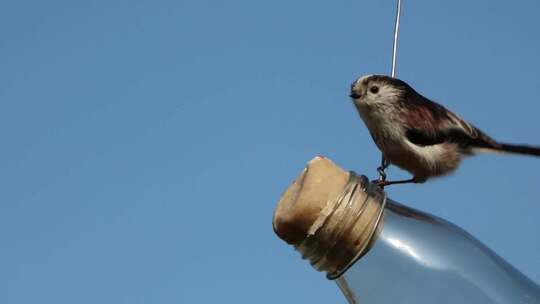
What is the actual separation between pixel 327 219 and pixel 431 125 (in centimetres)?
55

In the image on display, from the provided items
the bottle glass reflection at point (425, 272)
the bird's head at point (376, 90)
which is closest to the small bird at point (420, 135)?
the bird's head at point (376, 90)

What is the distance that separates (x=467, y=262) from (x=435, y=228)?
51 mm

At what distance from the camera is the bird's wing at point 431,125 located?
4.58 ft

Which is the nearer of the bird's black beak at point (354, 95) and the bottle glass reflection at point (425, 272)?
the bottle glass reflection at point (425, 272)

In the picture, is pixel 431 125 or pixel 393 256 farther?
pixel 431 125

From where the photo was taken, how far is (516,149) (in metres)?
1.42

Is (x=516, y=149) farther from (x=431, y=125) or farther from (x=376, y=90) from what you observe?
(x=376, y=90)

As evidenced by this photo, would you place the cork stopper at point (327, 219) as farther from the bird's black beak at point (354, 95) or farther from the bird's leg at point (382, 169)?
the bird's black beak at point (354, 95)

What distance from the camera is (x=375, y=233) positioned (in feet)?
3.03

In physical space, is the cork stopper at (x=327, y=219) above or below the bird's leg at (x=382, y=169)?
below

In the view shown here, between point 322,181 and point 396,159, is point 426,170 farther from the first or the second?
point 322,181

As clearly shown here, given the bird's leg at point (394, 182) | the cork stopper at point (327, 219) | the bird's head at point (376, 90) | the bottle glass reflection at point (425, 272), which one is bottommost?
the bottle glass reflection at point (425, 272)

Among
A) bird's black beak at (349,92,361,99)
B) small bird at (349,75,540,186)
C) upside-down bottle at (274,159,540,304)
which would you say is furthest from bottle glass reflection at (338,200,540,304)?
bird's black beak at (349,92,361,99)

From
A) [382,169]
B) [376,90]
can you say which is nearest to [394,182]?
A: [382,169]
